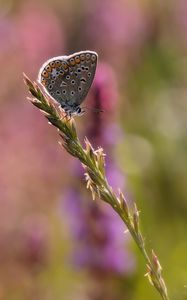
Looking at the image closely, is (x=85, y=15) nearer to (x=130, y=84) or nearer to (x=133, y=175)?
(x=130, y=84)

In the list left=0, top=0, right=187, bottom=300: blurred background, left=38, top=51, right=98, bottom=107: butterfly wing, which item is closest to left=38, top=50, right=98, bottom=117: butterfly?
left=38, top=51, right=98, bottom=107: butterfly wing

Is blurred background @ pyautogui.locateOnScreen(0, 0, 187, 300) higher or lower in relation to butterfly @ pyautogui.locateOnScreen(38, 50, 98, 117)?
higher

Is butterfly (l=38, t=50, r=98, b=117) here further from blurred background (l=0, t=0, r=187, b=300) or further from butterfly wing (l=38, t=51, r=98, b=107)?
blurred background (l=0, t=0, r=187, b=300)

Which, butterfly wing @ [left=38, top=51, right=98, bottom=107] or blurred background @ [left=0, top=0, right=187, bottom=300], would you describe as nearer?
butterfly wing @ [left=38, top=51, right=98, bottom=107]

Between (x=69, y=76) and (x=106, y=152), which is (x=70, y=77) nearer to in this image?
(x=69, y=76)

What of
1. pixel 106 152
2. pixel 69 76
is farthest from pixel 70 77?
pixel 106 152

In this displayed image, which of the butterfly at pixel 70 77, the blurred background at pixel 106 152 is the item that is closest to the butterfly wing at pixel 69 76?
the butterfly at pixel 70 77

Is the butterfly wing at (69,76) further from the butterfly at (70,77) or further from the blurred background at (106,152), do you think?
the blurred background at (106,152)
